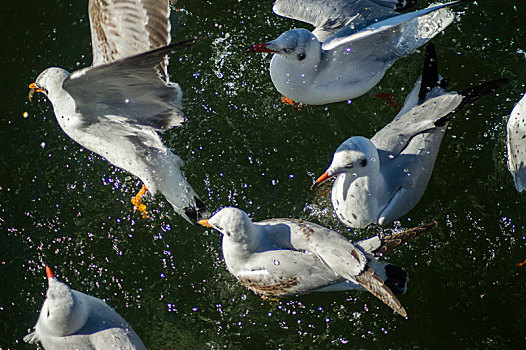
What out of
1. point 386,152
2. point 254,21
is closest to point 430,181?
point 386,152

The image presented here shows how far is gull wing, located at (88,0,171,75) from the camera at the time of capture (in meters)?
3.69

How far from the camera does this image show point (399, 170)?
3734mm

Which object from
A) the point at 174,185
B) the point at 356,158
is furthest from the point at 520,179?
the point at 174,185

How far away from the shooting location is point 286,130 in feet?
14.5

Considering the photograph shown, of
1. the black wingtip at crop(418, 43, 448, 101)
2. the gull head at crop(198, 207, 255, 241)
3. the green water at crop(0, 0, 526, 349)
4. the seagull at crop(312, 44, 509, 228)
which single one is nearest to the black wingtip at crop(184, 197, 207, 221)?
the green water at crop(0, 0, 526, 349)

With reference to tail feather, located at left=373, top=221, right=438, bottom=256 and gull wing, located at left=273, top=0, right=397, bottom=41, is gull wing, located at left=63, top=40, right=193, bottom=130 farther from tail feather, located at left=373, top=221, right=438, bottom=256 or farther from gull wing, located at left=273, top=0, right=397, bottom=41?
tail feather, located at left=373, top=221, right=438, bottom=256

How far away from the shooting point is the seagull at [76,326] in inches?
132

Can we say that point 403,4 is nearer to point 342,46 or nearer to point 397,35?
point 397,35

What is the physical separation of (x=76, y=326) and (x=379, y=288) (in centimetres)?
167

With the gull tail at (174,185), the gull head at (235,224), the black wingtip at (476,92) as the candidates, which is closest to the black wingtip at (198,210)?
the gull tail at (174,185)

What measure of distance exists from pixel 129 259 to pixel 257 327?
39.1 inches

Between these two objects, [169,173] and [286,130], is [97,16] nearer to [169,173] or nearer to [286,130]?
[169,173]

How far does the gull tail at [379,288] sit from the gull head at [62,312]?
153cm

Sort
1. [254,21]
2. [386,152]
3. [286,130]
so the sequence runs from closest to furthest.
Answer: [386,152] < [286,130] < [254,21]
